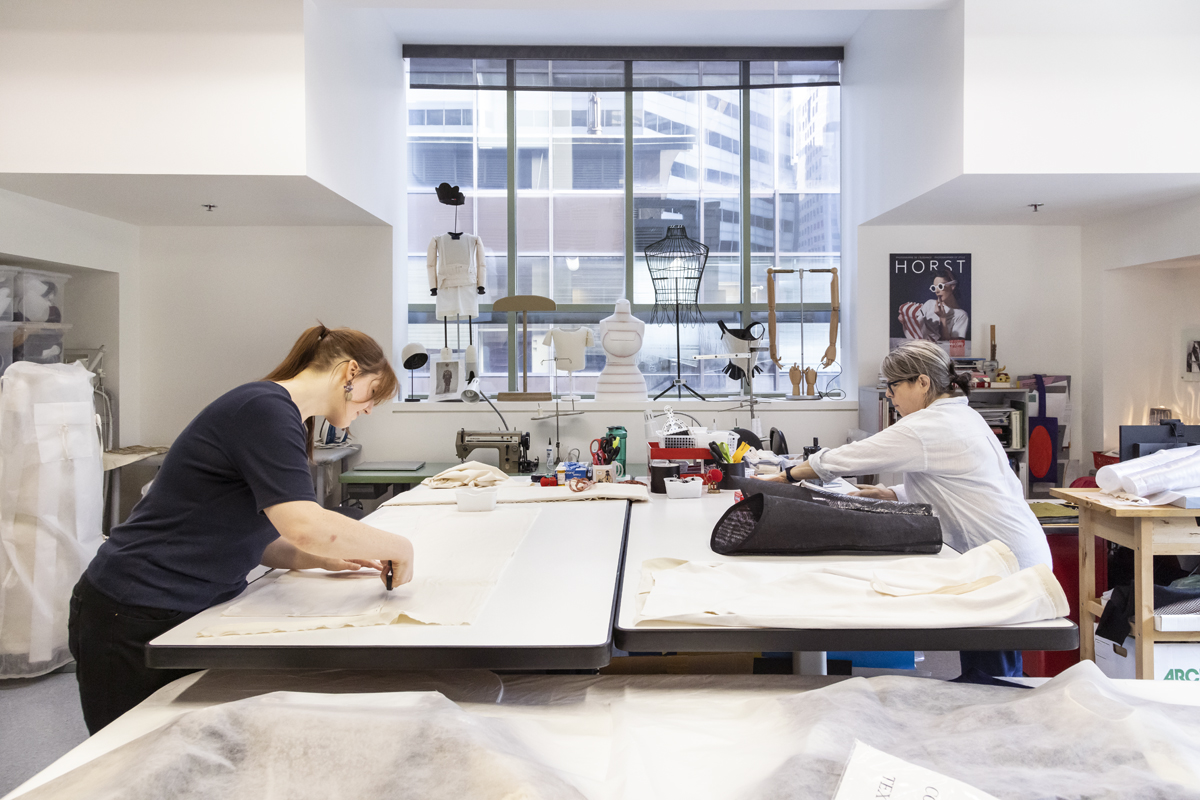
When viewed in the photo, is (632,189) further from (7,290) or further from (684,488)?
(7,290)

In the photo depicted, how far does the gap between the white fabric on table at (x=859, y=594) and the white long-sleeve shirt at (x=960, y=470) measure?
73 cm

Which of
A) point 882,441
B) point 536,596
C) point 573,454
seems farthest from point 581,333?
point 536,596

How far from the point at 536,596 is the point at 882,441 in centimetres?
136

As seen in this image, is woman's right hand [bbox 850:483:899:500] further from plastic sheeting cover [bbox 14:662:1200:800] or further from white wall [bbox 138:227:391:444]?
white wall [bbox 138:227:391:444]

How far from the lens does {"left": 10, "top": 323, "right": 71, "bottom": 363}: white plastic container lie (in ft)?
12.2

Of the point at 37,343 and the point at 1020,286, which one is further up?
the point at 1020,286

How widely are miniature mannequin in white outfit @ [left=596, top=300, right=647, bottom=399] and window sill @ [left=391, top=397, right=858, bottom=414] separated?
0.23ft

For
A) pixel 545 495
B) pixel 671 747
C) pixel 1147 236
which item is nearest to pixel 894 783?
pixel 671 747

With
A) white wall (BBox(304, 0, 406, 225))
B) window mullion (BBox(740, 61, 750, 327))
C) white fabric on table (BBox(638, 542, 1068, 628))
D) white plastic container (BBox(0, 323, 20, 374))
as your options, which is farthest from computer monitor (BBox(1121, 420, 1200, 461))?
white plastic container (BBox(0, 323, 20, 374))

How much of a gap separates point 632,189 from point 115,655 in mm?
4577

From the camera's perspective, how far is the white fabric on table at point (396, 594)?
4.70 ft

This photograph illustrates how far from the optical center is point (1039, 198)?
4004mm

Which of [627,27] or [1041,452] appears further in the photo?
[627,27]

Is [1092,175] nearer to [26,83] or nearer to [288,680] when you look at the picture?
[288,680]
